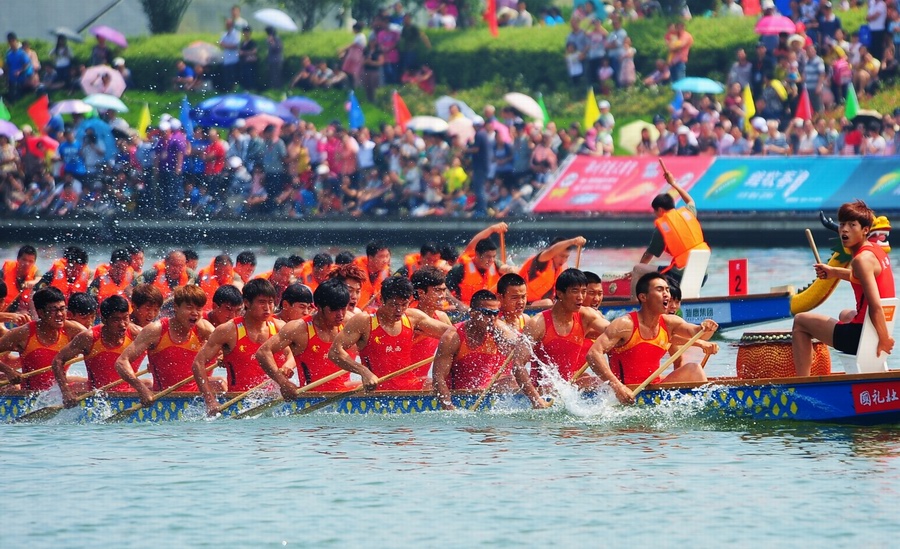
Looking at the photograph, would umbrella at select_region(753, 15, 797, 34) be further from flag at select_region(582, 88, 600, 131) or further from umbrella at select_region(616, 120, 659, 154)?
flag at select_region(582, 88, 600, 131)

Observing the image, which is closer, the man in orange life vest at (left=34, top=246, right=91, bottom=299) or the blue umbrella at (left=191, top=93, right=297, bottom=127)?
the man in orange life vest at (left=34, top=246, right=91, bottom=299)

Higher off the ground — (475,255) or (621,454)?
(475,255)

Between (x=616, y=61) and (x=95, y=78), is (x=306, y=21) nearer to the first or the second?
(x=95, y=78)

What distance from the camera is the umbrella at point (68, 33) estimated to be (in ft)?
118

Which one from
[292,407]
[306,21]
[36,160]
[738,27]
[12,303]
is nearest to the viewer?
[292,407]

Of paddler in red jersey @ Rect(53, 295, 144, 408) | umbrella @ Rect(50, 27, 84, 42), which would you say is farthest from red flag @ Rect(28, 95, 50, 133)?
paddler in red jersey @ Rect(53, 295, 144, 408)

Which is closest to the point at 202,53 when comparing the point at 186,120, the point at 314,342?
the point at 186,120

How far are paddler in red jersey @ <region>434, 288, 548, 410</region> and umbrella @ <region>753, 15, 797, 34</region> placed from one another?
56.7ft

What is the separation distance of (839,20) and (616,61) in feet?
15.5

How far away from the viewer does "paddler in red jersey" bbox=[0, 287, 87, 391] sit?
13.7 metres

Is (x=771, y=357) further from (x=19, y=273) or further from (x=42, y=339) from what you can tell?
(x=19, y=273)

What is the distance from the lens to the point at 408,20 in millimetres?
34031

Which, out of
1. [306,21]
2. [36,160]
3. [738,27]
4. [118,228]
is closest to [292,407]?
[118,228]

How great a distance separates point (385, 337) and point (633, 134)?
16.9m
